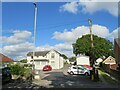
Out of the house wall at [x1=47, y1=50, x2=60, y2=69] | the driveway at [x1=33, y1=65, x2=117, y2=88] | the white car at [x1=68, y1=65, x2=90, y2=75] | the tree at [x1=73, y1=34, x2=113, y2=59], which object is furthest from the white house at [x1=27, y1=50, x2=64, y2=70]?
the driveway at [x1=33, y1=65, x2=117, y2=88]

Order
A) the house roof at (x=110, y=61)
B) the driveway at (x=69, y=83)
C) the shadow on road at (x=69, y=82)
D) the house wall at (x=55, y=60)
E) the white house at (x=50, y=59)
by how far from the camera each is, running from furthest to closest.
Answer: the house roof at (x=110, y=61)
the house wall at (x=55, y=60)
the white house at (x=50, y=59)
the shadow on road at (x=69, y=82)
the driveway at (x=69, y=83)

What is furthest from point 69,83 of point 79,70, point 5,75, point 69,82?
point 79,70

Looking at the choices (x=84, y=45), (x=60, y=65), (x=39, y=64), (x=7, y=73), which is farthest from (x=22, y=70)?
(x=84, y=45)

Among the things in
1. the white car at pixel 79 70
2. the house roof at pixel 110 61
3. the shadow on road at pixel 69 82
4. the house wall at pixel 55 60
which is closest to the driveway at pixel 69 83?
the shadow on road at pixel 69 82

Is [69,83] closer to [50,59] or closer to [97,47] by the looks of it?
[50,59]

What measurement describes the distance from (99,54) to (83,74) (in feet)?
169

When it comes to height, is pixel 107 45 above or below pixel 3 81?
above

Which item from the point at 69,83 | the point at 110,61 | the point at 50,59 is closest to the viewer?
the point at 69,83

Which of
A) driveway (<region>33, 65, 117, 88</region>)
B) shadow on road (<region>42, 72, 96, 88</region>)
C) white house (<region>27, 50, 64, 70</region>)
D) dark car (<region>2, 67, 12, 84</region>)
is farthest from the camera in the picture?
white house (<region>27, 50, 64, 70</region>)

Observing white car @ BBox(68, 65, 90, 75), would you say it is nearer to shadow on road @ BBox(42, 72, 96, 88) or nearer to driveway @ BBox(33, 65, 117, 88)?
shadow on road @ BBox(42, 72, 96, 88)

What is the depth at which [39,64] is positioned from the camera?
72188mm

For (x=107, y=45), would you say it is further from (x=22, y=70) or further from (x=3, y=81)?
(x=3, y=81)

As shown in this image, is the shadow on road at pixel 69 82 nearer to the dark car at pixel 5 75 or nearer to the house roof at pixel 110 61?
the dark car at pixel 5 75

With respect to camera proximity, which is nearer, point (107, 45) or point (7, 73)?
point (7, 73)
